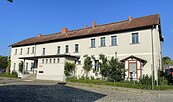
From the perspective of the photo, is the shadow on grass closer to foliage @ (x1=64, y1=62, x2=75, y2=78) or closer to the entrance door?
the entrance door

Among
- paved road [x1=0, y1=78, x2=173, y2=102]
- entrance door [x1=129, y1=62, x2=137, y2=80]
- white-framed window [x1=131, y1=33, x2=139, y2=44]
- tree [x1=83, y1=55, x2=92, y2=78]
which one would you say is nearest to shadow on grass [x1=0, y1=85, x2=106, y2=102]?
paved road [x1=0, y1=78, x2=173, y2=102]

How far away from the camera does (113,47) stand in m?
24.9

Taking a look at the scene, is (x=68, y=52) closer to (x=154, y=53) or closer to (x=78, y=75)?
(x=78, y=75)

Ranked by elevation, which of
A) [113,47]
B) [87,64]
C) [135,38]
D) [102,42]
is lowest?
[87,64]

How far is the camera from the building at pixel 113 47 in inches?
852

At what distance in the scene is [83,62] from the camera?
2755cm

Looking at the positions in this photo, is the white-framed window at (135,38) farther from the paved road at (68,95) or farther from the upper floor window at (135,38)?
the paved road at (68,95)

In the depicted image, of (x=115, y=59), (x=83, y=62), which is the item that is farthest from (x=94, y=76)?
(x=115, y=59)

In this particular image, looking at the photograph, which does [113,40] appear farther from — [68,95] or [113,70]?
[68,95]

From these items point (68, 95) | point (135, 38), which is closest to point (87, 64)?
point (135, 38)

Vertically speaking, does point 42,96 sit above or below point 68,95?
above

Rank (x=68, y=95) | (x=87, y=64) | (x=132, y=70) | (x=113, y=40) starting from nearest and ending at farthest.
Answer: (x=68, y=95), (x=132, y=70), (x=113, y=40), (x=87, y=64)

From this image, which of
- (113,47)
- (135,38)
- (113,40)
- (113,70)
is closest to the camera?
(113,70)

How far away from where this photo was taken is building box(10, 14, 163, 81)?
71.0 ft
